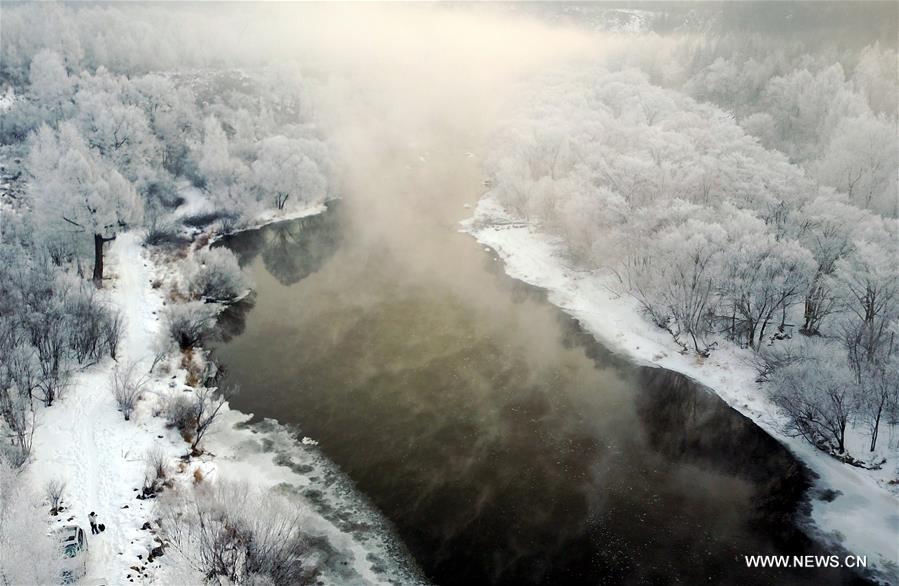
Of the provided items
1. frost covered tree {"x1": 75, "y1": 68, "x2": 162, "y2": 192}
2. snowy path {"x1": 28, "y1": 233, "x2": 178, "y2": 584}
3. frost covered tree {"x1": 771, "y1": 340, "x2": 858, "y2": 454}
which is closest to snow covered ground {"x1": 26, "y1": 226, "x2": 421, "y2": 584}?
snowy path {"x1": 28, "y1": 233, "x2": 178, "y2": 584}

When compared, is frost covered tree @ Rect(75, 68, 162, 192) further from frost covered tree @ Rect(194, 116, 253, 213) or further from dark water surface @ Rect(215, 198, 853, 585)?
dark water surface @ Rect(215, 198, 853, 585)

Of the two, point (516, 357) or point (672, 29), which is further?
point (672, 29)

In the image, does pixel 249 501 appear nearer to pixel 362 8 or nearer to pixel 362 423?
pixel 362 423

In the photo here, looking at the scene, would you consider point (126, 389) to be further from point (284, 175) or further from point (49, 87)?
point (49, 87)

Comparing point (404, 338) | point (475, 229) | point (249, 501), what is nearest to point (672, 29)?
point (475, 229)

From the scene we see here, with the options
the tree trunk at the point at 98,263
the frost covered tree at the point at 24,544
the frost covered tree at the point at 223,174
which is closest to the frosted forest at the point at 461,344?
the frost covered tree at the point at 24,544

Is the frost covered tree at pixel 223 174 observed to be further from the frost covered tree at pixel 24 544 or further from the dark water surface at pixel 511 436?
the frost covered tree at pixel 24 544

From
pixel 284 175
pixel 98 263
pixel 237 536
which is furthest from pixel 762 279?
pixel 284 175
